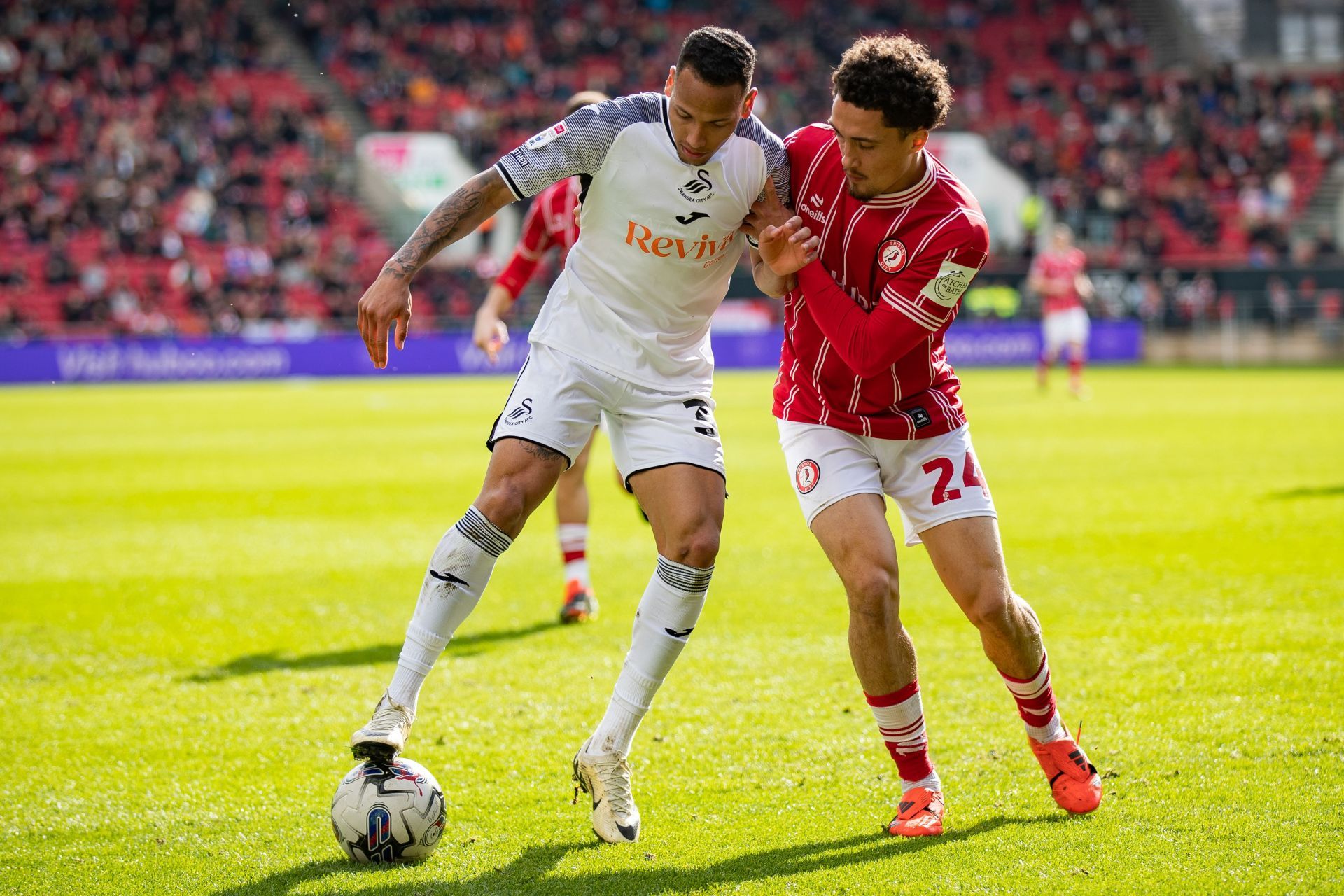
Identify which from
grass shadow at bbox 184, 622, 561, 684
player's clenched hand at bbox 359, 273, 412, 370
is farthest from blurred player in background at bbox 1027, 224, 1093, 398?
player's clenched hand at bbox 359, 273, 412, 370

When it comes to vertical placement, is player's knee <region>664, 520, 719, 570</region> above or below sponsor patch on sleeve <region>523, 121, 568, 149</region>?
below

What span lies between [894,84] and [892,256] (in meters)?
0.53

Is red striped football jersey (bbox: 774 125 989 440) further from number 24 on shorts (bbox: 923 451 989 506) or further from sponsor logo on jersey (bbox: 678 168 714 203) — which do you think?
sponsor logo on jersey (bbox: 678 168 714 203)

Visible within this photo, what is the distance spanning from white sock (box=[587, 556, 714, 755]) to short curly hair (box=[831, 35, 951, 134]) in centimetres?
145

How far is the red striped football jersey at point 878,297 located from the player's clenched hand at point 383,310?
3.93ft

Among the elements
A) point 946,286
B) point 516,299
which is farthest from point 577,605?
point 946,286

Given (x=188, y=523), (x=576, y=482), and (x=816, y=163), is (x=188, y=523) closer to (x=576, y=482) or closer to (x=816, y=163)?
(x=576, y=482)

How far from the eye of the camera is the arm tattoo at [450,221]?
390 centimetres

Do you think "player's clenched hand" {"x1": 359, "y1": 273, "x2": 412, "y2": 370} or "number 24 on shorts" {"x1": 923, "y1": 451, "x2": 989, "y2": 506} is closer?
"player's clenched hand" {"x1": 359, "y1": 273, "x2": 412, "y2": 370}

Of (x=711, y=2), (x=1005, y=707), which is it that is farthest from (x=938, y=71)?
(x=711, y=2)

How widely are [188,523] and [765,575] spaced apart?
5050 mm

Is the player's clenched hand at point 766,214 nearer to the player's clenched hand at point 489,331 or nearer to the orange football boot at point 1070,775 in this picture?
the orange football boot at point 1070,775

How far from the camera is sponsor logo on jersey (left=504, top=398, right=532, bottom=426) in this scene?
13.6ft

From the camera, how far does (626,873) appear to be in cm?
360
